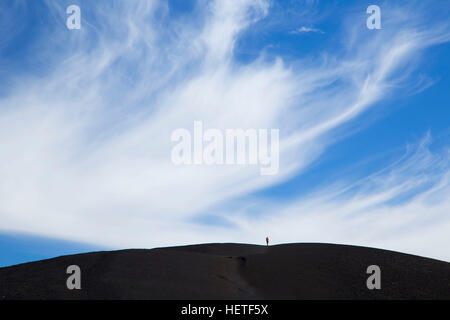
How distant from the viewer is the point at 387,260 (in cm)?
2444

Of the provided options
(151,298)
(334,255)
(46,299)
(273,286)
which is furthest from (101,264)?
(334,255)

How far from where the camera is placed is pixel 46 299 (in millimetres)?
→ 18438

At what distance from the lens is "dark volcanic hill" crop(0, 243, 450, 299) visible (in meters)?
18.8

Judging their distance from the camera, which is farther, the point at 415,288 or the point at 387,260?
the point at 387,260

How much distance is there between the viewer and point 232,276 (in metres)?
21.3

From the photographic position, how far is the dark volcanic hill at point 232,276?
1883 centimetres
